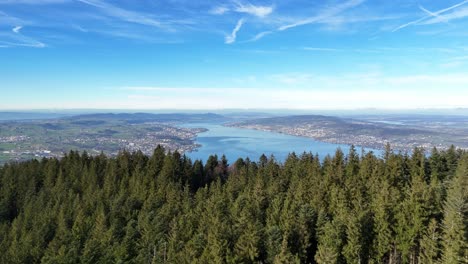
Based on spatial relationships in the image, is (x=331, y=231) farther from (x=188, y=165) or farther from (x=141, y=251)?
(x=188, y=165)

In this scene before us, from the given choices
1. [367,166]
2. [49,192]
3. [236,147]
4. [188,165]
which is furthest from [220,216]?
[236,147]

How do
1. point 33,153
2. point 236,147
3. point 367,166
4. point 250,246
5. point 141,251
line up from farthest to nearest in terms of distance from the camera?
point 236,147 < point 33,153 < point 367,166 < point 141,251 < point 250,246

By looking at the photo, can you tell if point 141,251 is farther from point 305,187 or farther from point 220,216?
point 305,187

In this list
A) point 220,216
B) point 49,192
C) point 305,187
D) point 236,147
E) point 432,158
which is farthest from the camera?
point 236,147

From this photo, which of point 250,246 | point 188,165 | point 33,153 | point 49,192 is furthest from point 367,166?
point 33,153

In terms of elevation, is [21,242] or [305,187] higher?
[305,187]

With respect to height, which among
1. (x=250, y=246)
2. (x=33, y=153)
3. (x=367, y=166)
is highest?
(x=367, y=166)

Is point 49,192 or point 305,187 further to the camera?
point 49,192
